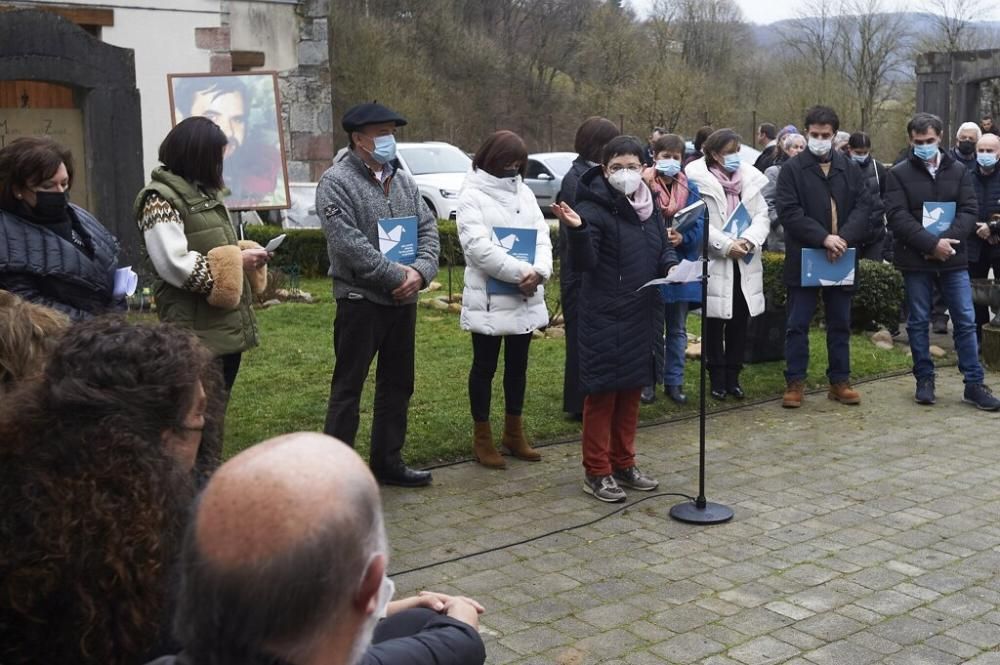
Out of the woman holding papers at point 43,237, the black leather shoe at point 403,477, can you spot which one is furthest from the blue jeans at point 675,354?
the woman holding papers at point 43,237

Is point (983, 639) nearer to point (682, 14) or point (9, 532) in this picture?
point (9, 532)

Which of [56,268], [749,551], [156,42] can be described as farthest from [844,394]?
[156,42]

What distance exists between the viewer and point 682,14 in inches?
2158

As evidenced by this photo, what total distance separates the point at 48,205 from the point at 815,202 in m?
5.41

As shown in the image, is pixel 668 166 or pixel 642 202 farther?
pixel 668 166

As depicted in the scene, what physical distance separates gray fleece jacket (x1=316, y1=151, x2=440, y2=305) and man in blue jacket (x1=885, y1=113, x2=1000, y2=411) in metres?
3.97

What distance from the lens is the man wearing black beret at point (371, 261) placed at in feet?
20.7

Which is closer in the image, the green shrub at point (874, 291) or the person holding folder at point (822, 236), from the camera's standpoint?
the person holding folder at point (822, 236)

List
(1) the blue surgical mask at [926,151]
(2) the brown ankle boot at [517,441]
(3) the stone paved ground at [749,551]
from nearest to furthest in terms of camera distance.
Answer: (3) the stone paved ground at [749,551] < (2) the brown ankle boot at [517,441] < (1) the blue surgical mask at [926,151]

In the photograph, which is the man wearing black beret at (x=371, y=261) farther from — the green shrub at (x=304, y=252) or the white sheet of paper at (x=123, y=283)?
the green shrub at (x=304, y=252)

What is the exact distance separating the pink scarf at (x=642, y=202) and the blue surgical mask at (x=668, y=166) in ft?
6.66

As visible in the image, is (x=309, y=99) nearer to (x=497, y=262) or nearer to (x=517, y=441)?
(x=517, y=441)

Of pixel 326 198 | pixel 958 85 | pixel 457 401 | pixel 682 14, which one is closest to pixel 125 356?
pixel 326 198

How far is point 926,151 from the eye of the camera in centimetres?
878
